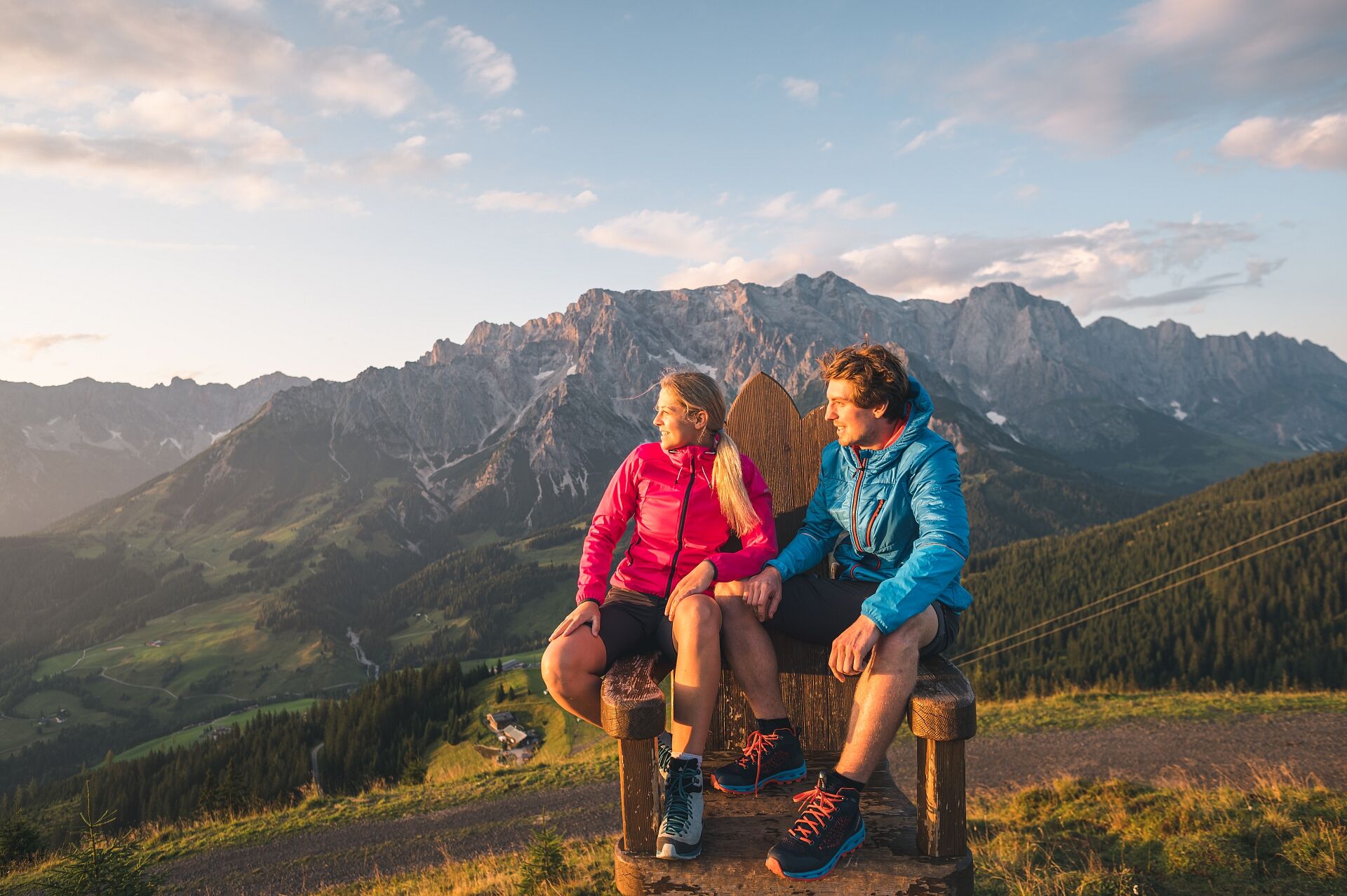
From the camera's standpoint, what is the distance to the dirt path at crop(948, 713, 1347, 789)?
16.0 m

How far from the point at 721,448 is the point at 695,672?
1.69m

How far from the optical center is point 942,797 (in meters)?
3.61

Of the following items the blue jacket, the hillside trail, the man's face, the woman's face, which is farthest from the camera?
the hillside trail

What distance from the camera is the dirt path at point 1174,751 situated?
15992mm

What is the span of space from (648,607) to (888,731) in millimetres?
1942

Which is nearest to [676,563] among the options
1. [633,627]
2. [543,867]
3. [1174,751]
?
[633,627]

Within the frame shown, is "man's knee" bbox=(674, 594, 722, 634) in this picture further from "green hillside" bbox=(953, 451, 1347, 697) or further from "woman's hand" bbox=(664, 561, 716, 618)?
"green hillside" bbox=(953, 451, 1347, 697)

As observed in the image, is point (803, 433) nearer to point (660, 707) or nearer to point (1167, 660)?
point (660, 707)

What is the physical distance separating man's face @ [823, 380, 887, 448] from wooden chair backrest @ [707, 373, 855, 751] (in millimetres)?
664

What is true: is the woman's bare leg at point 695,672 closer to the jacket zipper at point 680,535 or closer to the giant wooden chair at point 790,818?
the giant wooden chair at point 790,818

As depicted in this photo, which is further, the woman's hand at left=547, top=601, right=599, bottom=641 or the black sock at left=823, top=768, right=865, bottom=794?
the woman's hand at left=547, top=601, right=599, bottom=641

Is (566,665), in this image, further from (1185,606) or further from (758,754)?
(1185,606)

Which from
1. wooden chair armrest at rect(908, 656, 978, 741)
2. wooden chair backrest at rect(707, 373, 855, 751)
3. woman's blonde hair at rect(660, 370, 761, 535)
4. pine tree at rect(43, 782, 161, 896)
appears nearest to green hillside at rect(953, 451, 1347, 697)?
wooden chair backrest at rect(707, 373, 855, 751)

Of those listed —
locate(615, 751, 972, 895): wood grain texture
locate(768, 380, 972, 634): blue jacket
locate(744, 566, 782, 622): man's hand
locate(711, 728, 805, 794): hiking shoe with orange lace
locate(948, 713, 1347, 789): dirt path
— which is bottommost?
locate(948, 713, 1347, 789): dirt path
